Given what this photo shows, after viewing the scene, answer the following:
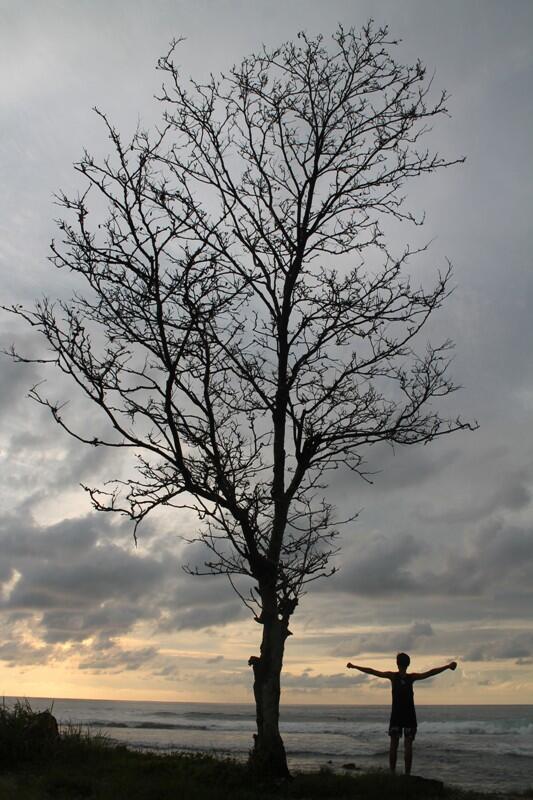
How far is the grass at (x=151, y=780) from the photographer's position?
966 cm

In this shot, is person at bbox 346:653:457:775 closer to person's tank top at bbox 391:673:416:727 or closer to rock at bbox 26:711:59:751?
person's tank top at bbox 391:673:416:727

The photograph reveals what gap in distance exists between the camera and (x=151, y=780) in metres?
10.5

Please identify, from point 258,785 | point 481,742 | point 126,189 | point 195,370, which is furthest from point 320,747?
point 126,189

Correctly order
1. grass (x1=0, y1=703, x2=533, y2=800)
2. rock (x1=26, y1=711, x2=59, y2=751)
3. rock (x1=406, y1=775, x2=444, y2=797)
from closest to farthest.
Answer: grass (x1=0, y1=703, x2=533, y2=800), rock (x1=406, y1=775, x2=444, y2=797), rock (x1=26, y1=711, x2=59, y2=751)

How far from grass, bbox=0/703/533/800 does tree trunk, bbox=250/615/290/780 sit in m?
0.26

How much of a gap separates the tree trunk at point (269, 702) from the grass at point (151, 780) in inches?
10.4

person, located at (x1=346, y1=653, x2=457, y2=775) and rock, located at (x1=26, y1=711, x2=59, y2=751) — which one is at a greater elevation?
person, located at (x1=346, y1=653, x2=457, y2=775)

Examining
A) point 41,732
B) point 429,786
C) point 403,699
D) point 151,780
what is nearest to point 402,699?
point 403,699

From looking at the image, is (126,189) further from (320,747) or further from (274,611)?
(320,747)

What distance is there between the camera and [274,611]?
11.0 metres

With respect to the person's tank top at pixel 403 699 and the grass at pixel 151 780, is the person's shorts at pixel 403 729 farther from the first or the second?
the grass at pixel 151 780

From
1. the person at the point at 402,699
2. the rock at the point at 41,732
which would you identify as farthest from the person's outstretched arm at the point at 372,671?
the rock at the point at 41,732

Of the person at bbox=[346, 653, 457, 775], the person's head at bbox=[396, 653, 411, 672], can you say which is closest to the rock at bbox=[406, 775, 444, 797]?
the person at bbox=[346, 653, 457, 775]

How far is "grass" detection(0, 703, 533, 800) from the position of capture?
9.66m
